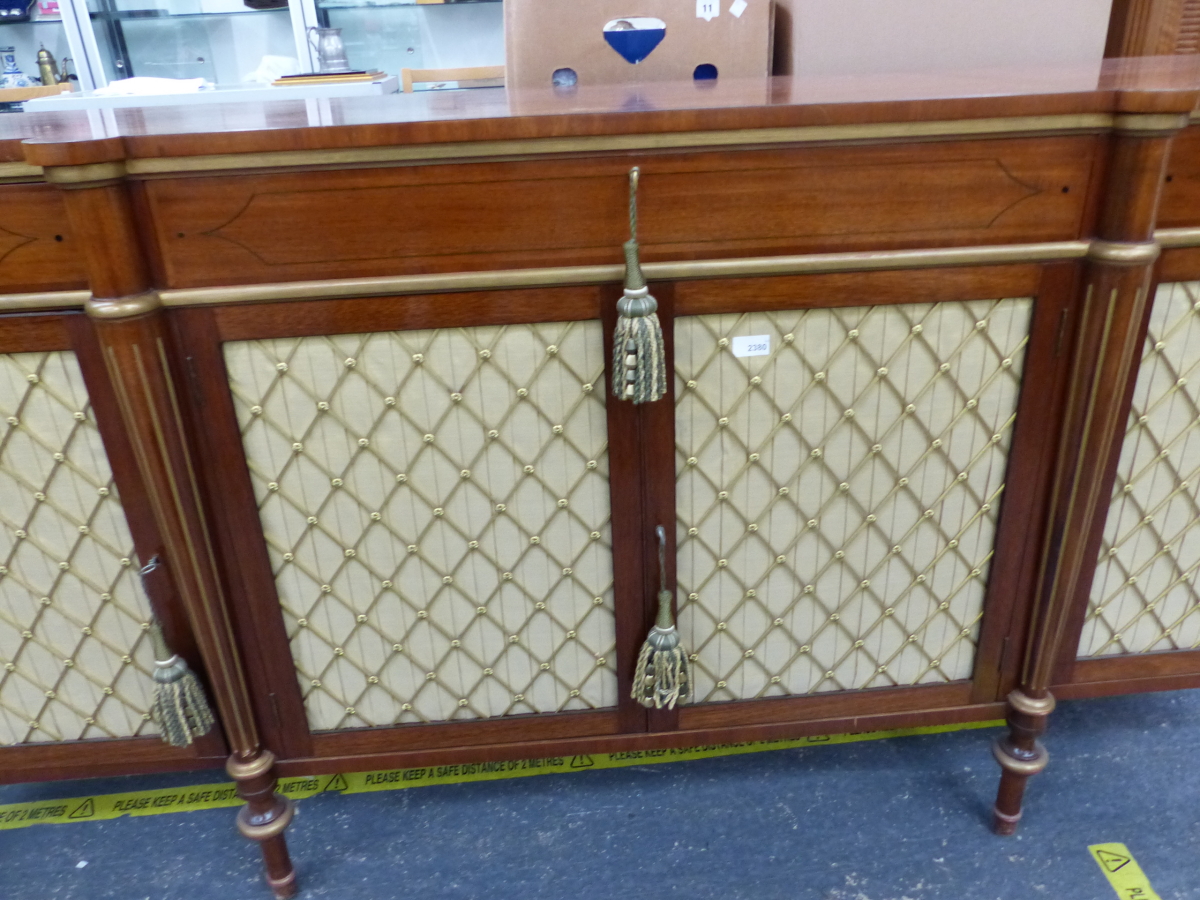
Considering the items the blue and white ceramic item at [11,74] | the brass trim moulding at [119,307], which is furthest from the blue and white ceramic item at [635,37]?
the blue and white ceramic item at [11,74]

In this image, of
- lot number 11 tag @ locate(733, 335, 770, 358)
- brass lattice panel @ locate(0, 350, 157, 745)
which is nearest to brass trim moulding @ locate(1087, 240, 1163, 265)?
lot number 11 tag @ locate(733, 335, 770, 358)

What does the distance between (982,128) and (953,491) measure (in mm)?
393

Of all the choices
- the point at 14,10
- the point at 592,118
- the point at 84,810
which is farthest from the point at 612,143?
the point at 14,10

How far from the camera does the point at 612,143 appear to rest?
2.60 feet

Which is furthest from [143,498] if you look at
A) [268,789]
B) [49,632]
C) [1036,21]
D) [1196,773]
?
[1196,773]

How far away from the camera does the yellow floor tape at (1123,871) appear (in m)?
1.04

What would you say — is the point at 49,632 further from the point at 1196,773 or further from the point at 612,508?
the point at 1196,773

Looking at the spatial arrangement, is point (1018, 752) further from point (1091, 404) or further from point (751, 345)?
point (751, 345)

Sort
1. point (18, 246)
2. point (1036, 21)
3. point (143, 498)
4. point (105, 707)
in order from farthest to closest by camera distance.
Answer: point (1036, 21), point (105, 707), point (143, 498), point (18, 246)

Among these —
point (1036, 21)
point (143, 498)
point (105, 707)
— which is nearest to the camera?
point (143, 498)

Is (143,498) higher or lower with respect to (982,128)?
lower

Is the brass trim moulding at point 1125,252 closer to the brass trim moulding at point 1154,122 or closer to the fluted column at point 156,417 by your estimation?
the brass trim moulding at point 1154,122

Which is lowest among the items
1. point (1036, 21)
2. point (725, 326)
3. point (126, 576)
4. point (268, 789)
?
point (268, 789)

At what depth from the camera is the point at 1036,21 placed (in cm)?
119
